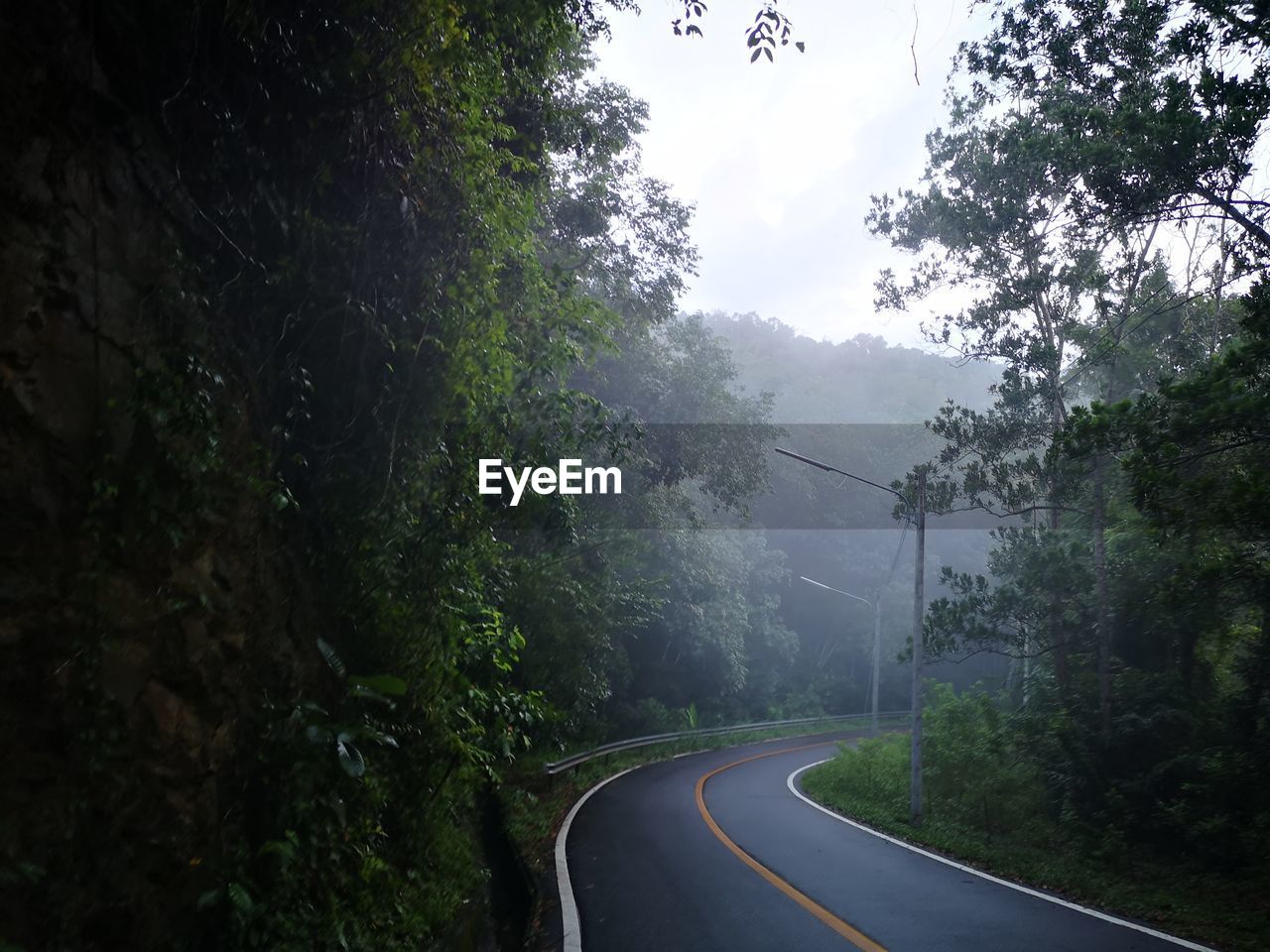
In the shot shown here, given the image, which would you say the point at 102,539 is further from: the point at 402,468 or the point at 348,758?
the point at 402,468

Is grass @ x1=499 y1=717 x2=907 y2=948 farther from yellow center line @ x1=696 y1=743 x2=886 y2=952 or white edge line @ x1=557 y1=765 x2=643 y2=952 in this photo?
yellow center line @ x1=696 y1=743 x2=886 y2=952

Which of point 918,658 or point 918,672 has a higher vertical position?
point 918,658

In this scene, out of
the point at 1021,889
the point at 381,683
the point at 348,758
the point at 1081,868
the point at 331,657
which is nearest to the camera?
the point at 348,758

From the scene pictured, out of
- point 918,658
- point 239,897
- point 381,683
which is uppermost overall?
point 381,683

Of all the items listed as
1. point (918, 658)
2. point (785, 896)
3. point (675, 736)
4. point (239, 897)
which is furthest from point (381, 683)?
point (675, 736)

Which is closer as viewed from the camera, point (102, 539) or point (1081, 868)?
point (102, 539)

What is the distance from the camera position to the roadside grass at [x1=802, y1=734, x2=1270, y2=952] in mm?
8758

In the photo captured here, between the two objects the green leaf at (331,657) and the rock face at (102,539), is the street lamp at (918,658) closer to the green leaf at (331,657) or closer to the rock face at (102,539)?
the green leaf at (331,657)

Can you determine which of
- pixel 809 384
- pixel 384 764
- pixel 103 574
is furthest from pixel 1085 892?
pixel 809 384

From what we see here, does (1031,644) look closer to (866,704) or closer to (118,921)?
(118,921)

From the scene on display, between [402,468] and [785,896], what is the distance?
18.3ft

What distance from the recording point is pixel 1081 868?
12.7 m

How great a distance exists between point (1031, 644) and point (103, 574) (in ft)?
64.8

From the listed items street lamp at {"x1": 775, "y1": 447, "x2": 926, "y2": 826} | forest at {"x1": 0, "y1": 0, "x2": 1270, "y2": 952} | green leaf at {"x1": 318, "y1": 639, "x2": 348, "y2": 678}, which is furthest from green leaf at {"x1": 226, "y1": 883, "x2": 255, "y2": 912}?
street lamp at {"x1": 775, "y1": 447, "x2": 926, "y2": 826}
